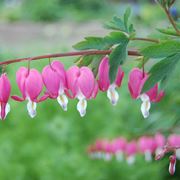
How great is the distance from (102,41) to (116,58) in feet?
0.19

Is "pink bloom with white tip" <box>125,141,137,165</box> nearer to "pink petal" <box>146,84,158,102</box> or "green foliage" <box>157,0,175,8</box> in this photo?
"pink petal" <box>146,84,158,102</box>

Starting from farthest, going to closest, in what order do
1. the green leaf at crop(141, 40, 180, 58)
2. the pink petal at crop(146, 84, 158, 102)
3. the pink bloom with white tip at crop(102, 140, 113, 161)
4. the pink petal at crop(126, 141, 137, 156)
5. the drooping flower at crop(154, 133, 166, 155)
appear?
the pink bloom with white tip at crop(102, 140, 113, 161) < the pink petal at crop(126, 141, 137, 156) < the drooping flower at crop(154, 133, 166, 155) < the pink petal at crop(146, 84, 158, 102) < the green leaf at crop(141, 40, 180, 58)

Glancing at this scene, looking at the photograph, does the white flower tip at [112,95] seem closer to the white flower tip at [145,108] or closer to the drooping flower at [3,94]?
the white flower tip at [145,108]

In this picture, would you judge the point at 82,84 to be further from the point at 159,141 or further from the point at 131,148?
the point at 131,148

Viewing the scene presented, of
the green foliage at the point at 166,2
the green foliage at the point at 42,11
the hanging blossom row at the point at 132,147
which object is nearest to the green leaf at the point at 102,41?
the green foliage at the point at 166,2

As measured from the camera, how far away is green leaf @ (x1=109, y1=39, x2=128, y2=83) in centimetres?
119

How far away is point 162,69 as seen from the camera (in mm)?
1187

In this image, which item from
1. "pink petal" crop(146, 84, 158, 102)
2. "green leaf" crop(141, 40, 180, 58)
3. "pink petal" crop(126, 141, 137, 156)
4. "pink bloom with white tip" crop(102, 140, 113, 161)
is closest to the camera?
"green leaf" crop(141, 40, 180, 58)

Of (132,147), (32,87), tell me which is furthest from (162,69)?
(132,147)

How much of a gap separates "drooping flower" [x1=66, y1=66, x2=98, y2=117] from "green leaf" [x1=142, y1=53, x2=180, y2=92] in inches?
5.0

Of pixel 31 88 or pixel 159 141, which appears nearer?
pixel 31 88

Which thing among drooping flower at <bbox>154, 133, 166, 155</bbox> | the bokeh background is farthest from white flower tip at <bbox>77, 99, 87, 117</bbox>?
drooping flower at <bbox>154, 133, 166, 155</bbox>

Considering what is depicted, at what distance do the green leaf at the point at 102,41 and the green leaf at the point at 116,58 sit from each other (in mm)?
21

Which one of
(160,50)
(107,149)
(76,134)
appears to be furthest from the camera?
(76,134)
